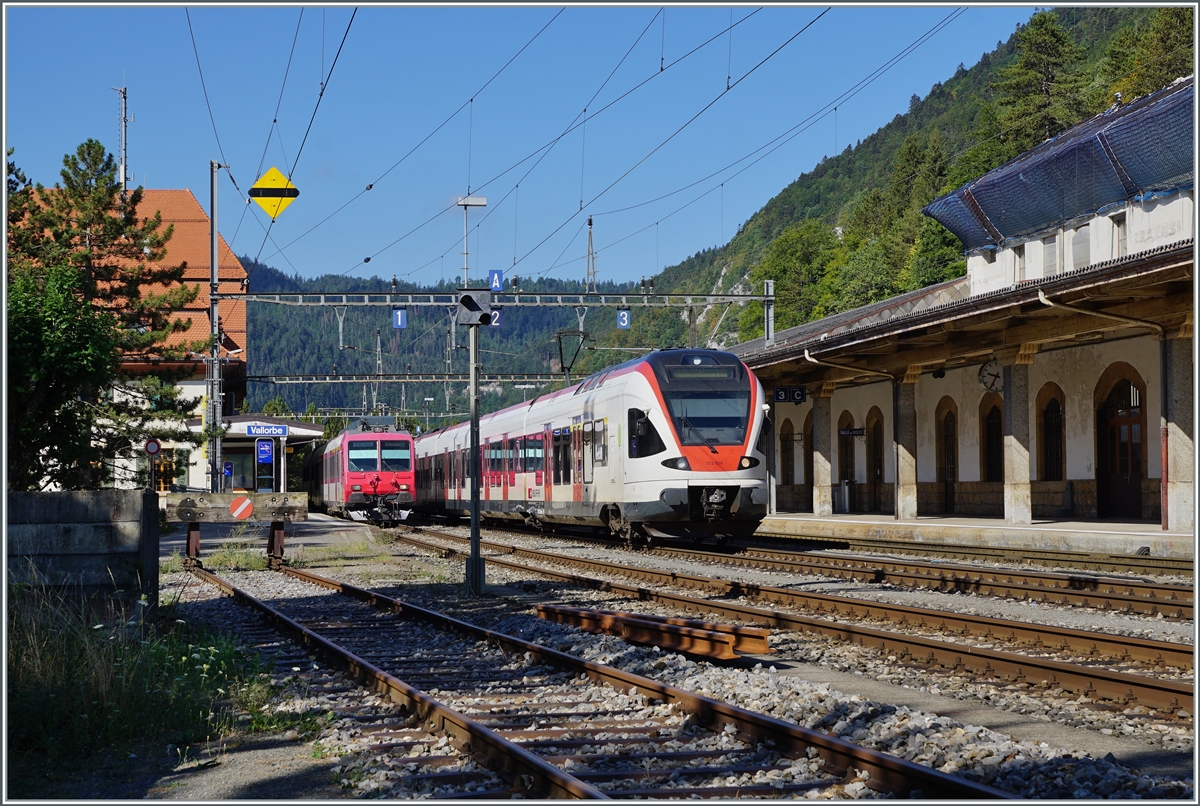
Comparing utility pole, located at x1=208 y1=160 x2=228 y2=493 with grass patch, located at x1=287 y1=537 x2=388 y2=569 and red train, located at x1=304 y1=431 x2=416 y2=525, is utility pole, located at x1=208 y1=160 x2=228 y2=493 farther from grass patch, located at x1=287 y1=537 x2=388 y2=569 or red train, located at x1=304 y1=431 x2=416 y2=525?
grass patch, located at x1=287 y1=537 x2=388 y2=569

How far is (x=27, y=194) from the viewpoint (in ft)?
120

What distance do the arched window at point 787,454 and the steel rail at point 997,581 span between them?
22465 mm

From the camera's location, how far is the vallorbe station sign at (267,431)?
47.6 m

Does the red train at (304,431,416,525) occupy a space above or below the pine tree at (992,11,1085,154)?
below

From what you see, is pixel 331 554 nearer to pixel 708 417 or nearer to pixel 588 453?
pixel 588 453

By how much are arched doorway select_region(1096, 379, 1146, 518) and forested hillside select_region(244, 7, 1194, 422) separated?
18.3 m

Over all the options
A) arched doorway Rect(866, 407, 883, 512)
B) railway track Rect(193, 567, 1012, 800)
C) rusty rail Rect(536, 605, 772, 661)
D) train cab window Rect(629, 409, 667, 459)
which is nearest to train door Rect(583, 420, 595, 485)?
train cab window Rect(629, 409, 667, 459)

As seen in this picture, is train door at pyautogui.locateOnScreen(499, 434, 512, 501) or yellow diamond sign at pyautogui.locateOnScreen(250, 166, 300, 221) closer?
yellow diamond sign at pyautogui.locateOnScreen(250, 166, 300, 221)

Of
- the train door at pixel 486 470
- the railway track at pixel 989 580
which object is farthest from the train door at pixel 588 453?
the train door at pixel 486 470

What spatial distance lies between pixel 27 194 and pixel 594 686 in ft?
109

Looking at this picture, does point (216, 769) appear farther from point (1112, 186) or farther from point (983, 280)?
point (983, 280)

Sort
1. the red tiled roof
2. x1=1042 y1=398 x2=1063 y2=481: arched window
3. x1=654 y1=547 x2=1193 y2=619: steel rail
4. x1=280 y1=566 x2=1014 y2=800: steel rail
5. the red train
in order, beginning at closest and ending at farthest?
x1=280 y1=566 x2=1014 y2=800: steel rail, x1=654 y1=547 x2=1193 y2=619: steel rail, x1=1042 y1=398 x2=1063 y2=481: arched window, the red train, the red tiled roof

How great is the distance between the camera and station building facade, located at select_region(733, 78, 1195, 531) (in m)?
22.0

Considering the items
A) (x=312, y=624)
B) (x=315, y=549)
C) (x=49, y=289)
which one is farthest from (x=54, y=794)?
(x=315, y=549)
